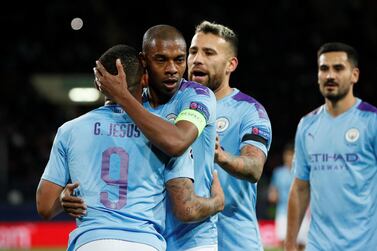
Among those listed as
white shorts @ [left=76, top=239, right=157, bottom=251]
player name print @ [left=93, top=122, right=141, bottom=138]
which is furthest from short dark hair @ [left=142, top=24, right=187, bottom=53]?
white shorts @ [left=76, top=239, right=157, bottom=251]

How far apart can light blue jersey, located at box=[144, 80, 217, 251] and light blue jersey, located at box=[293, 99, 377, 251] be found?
5.97 feet

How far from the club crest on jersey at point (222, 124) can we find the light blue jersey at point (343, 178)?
1.23m

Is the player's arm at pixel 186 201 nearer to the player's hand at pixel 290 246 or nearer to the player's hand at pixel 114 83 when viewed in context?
the player's hand at pixel 114 83

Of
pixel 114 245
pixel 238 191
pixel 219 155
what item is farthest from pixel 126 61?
pixel 238 191

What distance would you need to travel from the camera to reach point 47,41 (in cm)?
2133

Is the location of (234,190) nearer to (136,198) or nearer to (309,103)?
(136,198)

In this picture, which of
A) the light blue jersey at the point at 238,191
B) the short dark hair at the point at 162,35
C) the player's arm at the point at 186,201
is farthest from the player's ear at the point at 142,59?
the light blue jersey at the point at 238,191

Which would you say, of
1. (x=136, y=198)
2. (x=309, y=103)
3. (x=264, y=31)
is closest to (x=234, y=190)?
(x=136, y=198)

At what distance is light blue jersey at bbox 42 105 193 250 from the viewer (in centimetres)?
386

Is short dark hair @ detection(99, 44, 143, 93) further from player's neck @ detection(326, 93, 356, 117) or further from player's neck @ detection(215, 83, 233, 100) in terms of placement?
player's neck @ detection(326, 93, 356, 117)

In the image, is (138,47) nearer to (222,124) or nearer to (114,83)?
(222,124)

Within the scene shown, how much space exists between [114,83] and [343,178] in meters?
2.82

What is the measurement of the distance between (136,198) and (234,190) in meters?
1.66

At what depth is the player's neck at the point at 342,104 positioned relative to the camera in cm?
646
